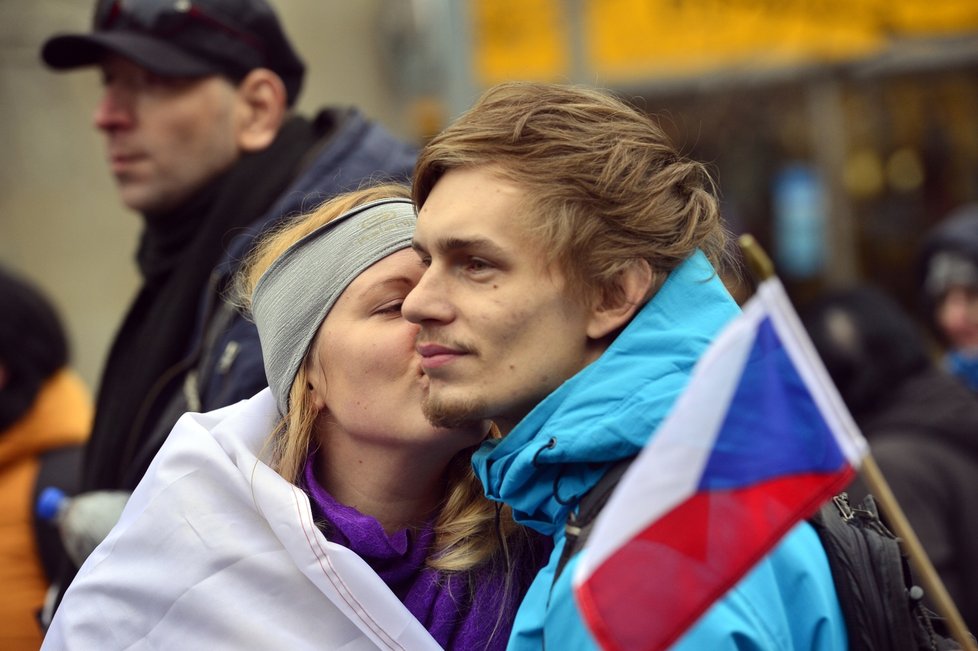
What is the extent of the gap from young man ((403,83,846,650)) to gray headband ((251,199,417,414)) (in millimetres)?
366

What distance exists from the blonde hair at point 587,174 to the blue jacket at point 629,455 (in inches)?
3.6

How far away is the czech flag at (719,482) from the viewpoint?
61.4 inches

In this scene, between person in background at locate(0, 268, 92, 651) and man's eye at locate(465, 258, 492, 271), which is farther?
person in background at locate(0, 268, 92, 651)

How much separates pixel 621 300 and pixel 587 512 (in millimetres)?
332

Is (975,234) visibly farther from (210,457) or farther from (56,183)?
(56,183)

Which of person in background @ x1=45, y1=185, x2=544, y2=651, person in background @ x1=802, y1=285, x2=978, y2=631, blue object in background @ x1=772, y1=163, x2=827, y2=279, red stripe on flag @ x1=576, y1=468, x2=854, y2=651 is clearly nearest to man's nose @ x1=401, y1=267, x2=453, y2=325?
person in background @ x1=45, y1=185, x2=544, y2=651

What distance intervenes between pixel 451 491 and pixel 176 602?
524mm

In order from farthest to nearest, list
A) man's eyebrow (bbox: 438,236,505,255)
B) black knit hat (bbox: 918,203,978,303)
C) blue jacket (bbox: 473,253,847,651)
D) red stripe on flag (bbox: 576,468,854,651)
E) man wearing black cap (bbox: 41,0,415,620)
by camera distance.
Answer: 1. black knit hat (bbox: 918,203,978,303)
2. man wearing black cap (bbox: 41,0,415,620)
3. man's eyebrow (bbox: 438,236,505,255)
4. blue jacket (bbox: 473,253,847,651)
5. red stripe on flag (bbox: 576,468,854,651)

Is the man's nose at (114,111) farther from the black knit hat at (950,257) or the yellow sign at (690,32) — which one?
the yellow sign at (690,32)

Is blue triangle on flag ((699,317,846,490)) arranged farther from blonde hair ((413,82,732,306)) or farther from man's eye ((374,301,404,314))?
man's eye ((374,301,404,314))

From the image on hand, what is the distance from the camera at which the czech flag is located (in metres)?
1.56

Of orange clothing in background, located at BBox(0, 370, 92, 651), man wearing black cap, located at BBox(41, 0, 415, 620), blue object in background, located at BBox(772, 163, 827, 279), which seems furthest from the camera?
blue object in background, located at BBox(772, 163, 827, 279)

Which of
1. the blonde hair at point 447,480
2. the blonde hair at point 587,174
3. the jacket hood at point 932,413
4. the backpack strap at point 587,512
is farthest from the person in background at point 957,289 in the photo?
the backpack strap at point 587,512

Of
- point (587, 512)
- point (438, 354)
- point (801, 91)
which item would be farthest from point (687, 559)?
point (801, 91)
